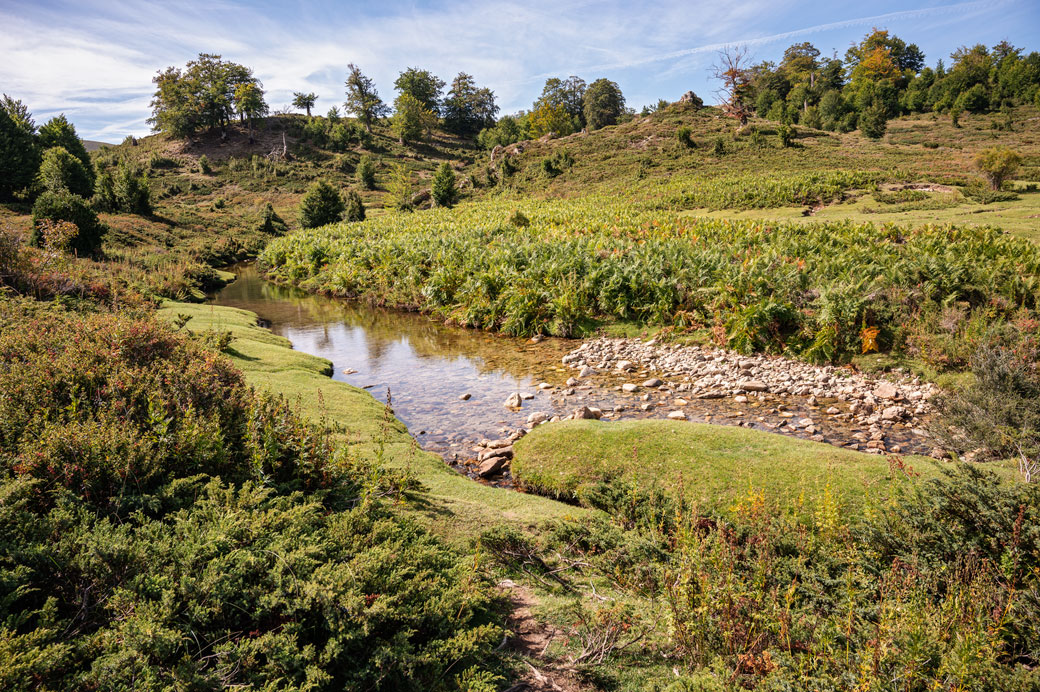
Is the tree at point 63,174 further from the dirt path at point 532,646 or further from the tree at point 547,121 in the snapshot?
the tree at point 547,121

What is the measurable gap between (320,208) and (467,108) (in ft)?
264

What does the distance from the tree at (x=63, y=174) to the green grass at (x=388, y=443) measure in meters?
35.2

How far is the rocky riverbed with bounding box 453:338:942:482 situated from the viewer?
7.75 meters

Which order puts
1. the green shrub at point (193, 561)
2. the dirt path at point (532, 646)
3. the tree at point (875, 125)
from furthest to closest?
the tree at point (875, 125), the dirt path at point (532, 646), the green shrub at point (193, 561)

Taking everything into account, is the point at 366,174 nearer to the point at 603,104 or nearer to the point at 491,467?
the point at 603,104

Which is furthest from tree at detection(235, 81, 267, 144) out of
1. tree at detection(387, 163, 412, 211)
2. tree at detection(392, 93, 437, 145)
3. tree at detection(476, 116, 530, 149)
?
tree at detection(387, 163, 412, 211)

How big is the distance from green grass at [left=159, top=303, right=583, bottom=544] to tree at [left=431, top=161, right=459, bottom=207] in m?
36.2

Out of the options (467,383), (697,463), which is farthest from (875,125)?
(697,463)

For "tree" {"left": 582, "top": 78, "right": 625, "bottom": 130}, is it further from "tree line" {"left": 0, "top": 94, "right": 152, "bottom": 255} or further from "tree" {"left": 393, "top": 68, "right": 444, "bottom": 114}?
"tree line" {"left": 0, "top": 94, "right": 152, "bottom": 255}

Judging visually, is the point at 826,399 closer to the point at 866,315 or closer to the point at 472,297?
the point at 866,315

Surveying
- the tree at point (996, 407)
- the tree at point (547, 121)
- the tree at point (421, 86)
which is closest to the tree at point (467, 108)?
the tree at point (421, 86)

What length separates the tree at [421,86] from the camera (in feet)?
353

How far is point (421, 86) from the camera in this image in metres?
108

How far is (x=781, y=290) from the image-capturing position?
11.3m
